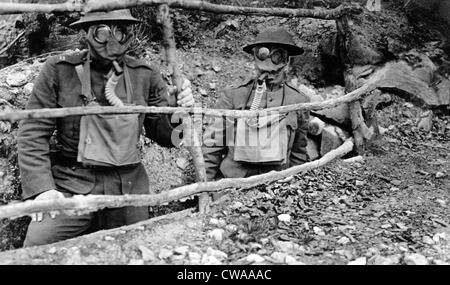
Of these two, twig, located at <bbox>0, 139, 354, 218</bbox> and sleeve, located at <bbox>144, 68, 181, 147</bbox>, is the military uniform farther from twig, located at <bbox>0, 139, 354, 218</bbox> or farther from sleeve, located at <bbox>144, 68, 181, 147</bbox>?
twig, located at <bbox>0, 139, 354, 218</bbox>

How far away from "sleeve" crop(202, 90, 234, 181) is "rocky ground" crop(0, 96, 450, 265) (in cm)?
77

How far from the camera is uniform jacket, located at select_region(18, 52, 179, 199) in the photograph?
384 centimetres

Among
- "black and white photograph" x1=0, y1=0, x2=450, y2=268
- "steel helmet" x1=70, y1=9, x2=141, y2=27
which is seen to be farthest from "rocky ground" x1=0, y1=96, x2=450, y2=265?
"steel helmet" x1=70, y1=9, x2=141, y2=27

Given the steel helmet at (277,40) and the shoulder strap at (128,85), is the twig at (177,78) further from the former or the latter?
the steel helmet at (277,40)

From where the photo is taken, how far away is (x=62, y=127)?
3.99 meters

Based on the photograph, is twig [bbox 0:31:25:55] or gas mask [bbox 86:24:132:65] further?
twig [bbox 0:31:25:55]

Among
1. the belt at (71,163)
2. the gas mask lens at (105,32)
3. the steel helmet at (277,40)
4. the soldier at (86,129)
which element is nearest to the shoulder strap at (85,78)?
the soldier at (86,129)

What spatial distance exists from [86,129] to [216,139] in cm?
133

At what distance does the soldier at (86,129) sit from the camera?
3.82 meters

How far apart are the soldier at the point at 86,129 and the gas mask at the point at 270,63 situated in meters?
1.11

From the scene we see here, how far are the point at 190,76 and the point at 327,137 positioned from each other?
1851 millimetres

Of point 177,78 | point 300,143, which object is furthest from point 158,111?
point 300,143

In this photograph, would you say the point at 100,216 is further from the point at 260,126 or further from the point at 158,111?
the point at 260,126
